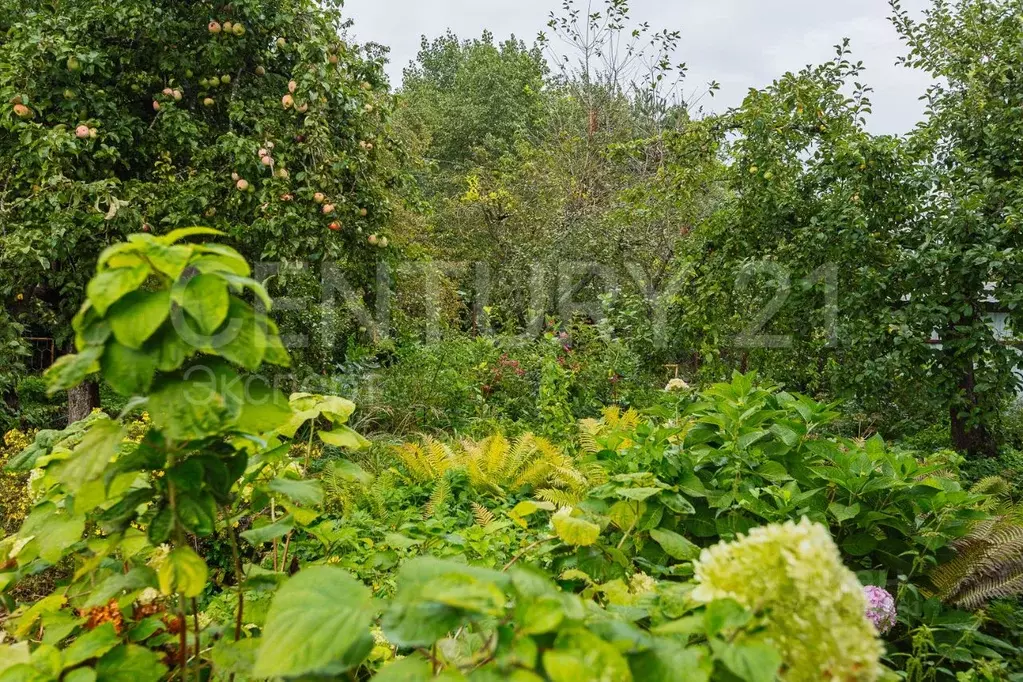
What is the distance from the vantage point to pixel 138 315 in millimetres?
691

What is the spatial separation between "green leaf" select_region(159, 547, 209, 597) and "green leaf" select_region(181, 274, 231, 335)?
0.29 m

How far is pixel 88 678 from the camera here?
0.83m

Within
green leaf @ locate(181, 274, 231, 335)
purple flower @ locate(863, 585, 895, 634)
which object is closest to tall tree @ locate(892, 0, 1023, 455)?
purple flower @ locate(863, 585, 895, 634)

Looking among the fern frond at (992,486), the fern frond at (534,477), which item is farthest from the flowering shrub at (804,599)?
the fern frond at (534,477)

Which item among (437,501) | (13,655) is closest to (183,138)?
(437,501)

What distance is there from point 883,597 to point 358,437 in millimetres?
1247

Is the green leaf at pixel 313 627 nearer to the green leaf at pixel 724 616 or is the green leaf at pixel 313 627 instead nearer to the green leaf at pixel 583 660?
the green leaf at pixel 583 660

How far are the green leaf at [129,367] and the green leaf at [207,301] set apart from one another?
0.06 metres

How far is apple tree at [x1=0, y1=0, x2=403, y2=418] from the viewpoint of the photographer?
409cm

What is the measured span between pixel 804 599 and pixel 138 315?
70 centimetres

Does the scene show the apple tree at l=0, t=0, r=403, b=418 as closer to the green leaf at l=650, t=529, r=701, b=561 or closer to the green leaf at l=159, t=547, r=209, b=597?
the green leaf at l=650, t=529, r=701, b=561

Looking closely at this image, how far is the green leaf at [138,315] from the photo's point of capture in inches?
26.7

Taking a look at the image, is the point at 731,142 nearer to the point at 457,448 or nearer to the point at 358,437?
the point at 457,448

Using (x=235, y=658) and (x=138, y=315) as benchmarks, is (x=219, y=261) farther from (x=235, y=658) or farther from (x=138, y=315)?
(x=235, y=658)
